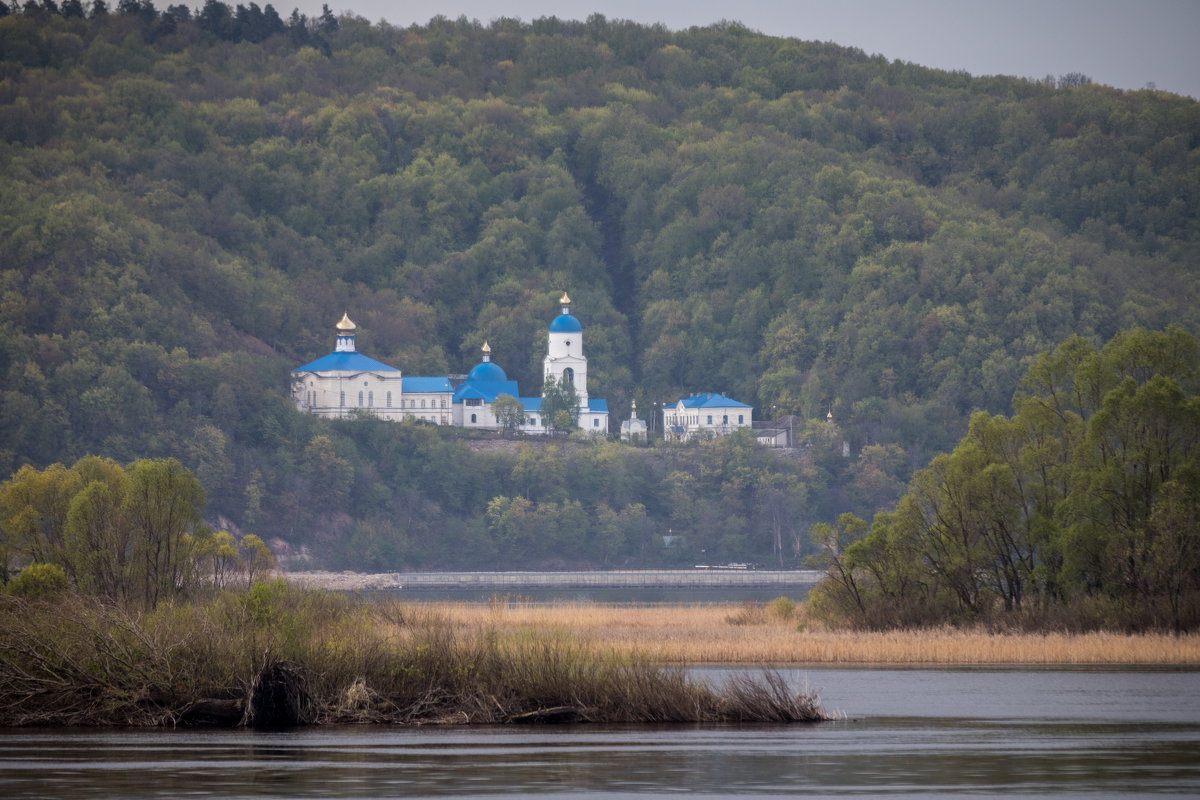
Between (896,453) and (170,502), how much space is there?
126 metres

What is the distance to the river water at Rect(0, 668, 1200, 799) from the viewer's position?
100ft

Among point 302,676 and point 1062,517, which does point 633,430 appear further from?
point 302,676

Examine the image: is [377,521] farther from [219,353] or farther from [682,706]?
[682,706]

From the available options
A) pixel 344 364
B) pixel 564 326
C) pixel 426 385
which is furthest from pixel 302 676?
pixel 564 326

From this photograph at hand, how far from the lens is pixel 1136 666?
4984 cm

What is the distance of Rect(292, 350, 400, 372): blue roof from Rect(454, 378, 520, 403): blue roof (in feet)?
20.6

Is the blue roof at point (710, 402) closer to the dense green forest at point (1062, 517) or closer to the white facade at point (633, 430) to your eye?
the white facade at point (633, 430)

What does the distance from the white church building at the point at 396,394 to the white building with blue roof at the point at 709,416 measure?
6830 mm

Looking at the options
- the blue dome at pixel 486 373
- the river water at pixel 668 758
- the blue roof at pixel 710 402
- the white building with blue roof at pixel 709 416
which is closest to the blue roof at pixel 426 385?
the blue dome at pixel 486 373

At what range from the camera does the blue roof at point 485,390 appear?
183 m

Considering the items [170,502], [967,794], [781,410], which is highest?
[781,410]

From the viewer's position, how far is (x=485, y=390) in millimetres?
185125

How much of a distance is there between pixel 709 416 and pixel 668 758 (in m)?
152

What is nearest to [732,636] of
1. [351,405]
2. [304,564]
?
[304,564]
